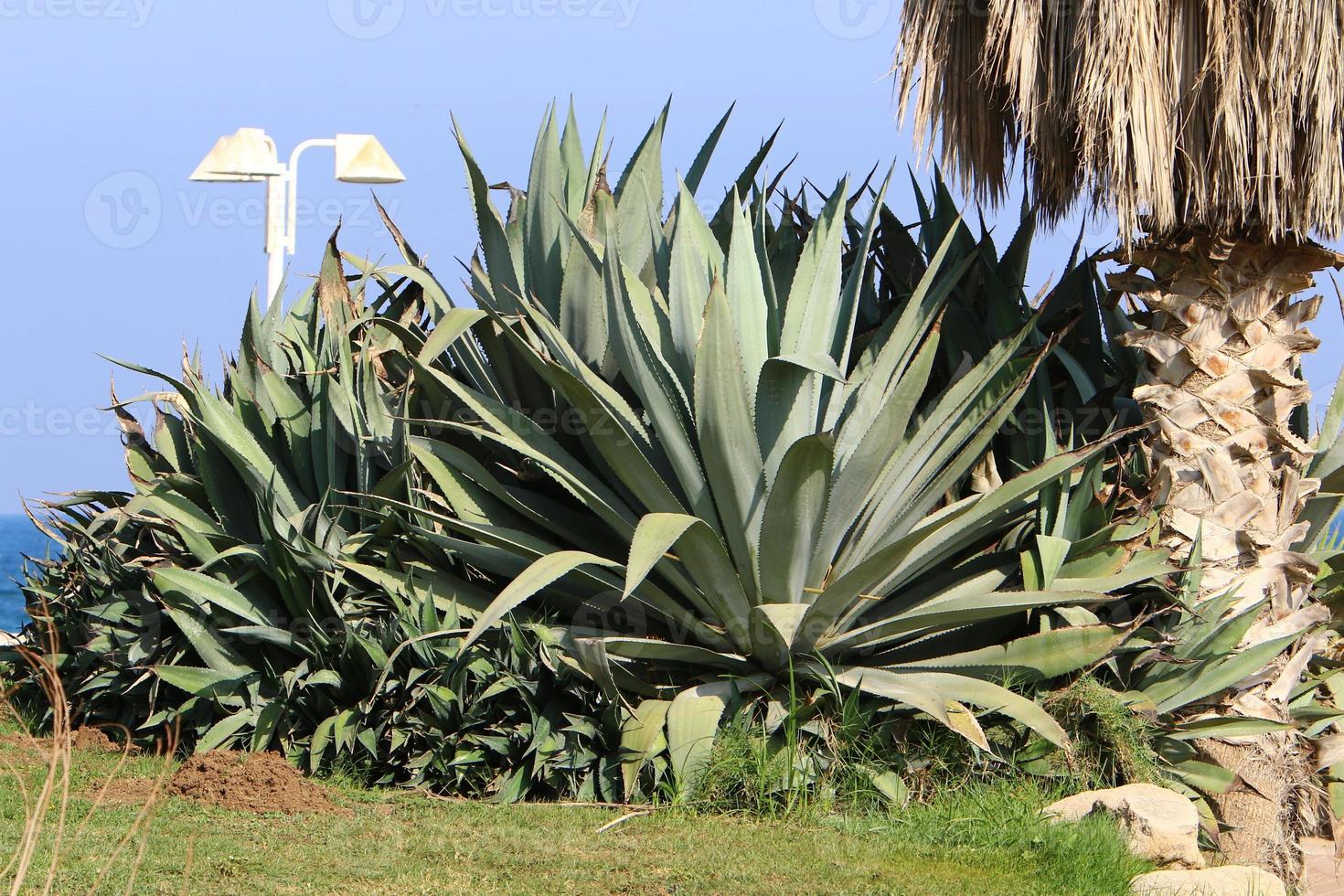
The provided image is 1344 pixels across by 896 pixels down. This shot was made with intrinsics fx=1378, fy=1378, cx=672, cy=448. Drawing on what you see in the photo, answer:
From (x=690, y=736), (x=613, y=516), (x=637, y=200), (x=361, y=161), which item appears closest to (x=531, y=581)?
(x=613, y=516)

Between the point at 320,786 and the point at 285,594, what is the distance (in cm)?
109

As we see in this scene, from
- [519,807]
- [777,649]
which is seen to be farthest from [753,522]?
[519,807]

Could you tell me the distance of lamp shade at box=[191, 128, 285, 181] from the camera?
9.98 metres

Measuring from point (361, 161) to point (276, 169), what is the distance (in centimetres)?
61

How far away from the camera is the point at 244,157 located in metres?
9.98

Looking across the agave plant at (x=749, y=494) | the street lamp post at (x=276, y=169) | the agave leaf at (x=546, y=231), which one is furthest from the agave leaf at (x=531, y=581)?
the street lamp post at (x=276, y=169)

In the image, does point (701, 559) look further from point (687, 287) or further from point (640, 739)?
point (687, 287)

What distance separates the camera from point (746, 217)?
575cm

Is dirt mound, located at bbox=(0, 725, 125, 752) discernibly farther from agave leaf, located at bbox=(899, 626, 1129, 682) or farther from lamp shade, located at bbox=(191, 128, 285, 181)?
lamp shade, located at bbox=(191, 128, 285, 181)

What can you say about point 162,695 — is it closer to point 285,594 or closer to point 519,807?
point 285,594

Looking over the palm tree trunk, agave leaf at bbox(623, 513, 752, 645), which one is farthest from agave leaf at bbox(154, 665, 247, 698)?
the palm tree trunk

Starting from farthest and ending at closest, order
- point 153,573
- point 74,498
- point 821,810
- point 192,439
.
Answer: point 74,498 → point 192,439 → point 153,573 → point 821,810

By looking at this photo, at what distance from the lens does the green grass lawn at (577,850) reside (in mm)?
4168

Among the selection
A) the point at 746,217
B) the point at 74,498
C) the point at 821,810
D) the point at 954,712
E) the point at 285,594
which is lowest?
the point at 821,810
